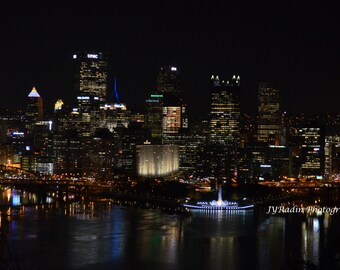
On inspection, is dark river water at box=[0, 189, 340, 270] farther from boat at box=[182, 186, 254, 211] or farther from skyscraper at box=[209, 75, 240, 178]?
skyscraper at box=[209, 75, 240, 178]

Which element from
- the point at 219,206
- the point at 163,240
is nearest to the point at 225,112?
the point at 219,206

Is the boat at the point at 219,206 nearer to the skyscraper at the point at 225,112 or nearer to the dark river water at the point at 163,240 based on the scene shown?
the dark river water at the point at 163,240

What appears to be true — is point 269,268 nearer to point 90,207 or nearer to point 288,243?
point 288,243

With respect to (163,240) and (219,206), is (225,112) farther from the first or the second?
(163,240)

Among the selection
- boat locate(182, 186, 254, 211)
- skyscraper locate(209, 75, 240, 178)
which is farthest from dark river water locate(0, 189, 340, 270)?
skyscraper locate(209, 75, 240, 178)

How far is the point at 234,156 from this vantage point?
77562 millimetres

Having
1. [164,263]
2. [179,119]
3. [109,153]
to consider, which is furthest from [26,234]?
[179,119]

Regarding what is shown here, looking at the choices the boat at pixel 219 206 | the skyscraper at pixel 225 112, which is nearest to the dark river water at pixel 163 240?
the boat at pixel 219 206

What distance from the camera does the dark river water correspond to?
27.7 meters

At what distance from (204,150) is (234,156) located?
3.20 meters

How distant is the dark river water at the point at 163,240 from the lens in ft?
Answer: 91.0

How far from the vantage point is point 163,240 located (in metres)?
32.5

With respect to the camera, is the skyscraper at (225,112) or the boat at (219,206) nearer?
the boat at (219,206)

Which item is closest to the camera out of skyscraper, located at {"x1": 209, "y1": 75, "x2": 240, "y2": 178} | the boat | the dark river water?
the dark river water
